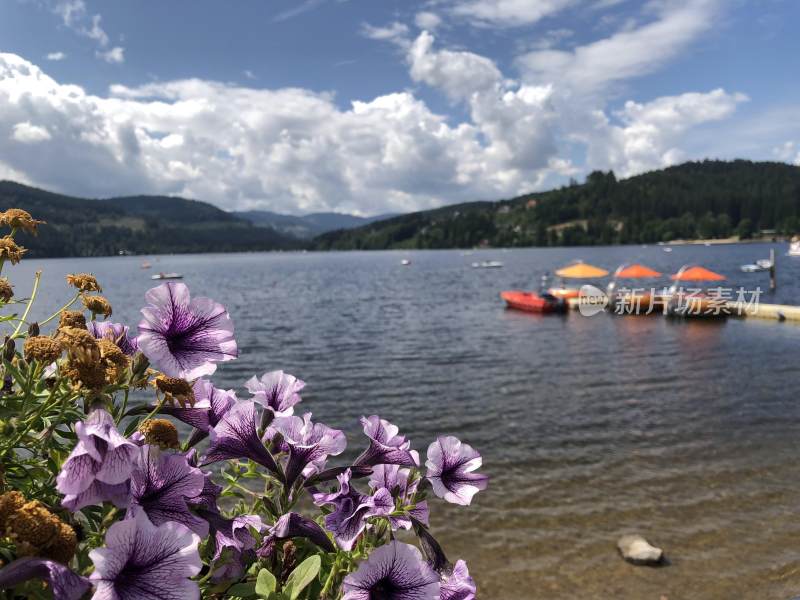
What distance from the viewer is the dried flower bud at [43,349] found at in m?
1.12

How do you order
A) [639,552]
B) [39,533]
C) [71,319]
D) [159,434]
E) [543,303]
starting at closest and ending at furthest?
[39,533], [159,434], [71,319], [639,552], [543,303]

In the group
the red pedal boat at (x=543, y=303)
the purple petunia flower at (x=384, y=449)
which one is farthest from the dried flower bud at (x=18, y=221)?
the red pedal boat at (x=543, y=303)

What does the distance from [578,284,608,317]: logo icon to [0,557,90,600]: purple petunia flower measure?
42798 mm

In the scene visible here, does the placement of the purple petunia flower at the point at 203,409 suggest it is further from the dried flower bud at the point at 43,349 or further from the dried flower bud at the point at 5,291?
the dried flower bud at the point at 5,291

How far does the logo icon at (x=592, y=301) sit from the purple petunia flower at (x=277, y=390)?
42.1 m

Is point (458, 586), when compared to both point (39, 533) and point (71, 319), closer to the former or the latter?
point (39, 533)

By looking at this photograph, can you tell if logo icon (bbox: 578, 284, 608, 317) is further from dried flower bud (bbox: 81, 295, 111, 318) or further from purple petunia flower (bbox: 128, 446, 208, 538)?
purple petunia flower (bbox: 128, 446, 208, 538)

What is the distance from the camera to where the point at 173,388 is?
1159mm

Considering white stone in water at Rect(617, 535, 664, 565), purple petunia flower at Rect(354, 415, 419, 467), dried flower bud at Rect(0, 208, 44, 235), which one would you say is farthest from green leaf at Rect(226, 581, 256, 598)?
white stone in water at Rect(617, 535, 664, 565)

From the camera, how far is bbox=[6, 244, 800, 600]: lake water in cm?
909

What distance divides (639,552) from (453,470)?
9163 mm

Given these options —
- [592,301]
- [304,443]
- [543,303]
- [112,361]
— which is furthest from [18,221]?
[592,301]

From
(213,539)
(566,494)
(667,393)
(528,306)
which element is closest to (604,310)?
(528,306)

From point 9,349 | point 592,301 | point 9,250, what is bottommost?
point 592,301
